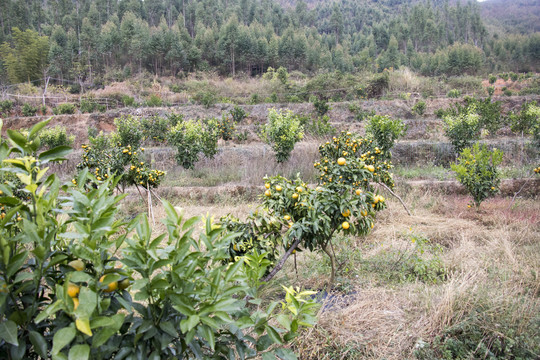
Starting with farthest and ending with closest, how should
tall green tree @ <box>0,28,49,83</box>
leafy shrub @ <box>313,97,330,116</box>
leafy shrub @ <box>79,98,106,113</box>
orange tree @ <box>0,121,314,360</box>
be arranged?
tall green tree @ <box>0,28,49,83</box> → leafy shrub @ <box>79,98,106,113</box> → leafy shrub @ <box>313,97,330,116</box> → orange tree @ <box>0,121,314,360</box>

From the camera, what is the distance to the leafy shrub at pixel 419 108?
1714cm

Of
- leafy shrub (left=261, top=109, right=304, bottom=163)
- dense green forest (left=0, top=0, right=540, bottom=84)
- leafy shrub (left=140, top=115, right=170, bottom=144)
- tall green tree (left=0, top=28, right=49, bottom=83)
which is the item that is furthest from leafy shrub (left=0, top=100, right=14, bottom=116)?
leafy shrub (left=261, top=109, right=304, bottom=163)

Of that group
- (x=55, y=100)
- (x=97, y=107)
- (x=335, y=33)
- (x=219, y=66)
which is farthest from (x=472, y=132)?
(x=335, y=33)

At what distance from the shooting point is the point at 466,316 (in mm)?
2268

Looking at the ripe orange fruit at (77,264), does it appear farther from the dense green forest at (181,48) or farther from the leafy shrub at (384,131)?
the dense green forest at (181,48)

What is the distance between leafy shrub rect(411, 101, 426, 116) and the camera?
1714 centimetres

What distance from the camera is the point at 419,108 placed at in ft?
56.6

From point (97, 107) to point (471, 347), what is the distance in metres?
24.7

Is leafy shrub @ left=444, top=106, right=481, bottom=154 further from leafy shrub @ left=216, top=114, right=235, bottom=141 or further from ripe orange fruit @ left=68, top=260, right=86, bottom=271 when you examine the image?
ripe orange fruit @ left=68, top=260, right=86, bottom=271

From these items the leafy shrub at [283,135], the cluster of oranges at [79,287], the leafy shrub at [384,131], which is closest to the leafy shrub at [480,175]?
the leafy shrub at [384,131]

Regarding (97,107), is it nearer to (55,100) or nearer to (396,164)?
(55,100)

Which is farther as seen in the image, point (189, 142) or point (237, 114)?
point (237, 114)

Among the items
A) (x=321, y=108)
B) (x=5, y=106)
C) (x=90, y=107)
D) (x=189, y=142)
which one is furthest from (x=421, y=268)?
(x=5, y=106)

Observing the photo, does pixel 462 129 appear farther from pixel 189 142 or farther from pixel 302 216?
pixel 302 216
